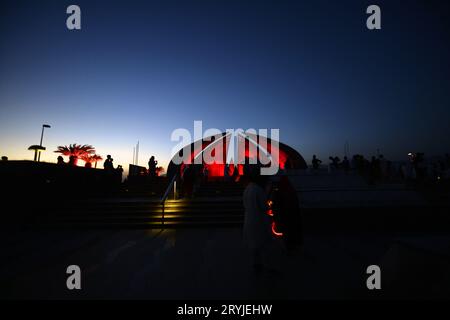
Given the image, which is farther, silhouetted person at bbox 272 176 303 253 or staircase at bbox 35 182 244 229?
staircase at bbox 35 182 244 229

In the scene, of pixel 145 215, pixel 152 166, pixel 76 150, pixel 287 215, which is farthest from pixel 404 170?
pixel 76 150

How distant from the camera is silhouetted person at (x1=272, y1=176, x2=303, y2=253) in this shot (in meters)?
4.10

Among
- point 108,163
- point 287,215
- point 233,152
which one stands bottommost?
point 287,215

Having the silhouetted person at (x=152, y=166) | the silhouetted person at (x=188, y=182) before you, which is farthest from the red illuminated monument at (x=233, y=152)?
the silhouetted person at (x=188, y=182)

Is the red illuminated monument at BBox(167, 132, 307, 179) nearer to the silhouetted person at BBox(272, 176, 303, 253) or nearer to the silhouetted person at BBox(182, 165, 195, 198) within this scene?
the silhouetted person at BBox(182, 165, 195, 198)

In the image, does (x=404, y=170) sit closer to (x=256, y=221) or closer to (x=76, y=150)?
(x=256, y=221)

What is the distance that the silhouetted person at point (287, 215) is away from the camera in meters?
4.10

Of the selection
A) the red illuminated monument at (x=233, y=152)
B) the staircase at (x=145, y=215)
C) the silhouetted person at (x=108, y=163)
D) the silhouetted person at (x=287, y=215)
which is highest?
the red illuminated monument at (x=233, y=152)

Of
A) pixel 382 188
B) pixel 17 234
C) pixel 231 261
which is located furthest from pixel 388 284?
pixel 17 234

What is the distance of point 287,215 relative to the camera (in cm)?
415

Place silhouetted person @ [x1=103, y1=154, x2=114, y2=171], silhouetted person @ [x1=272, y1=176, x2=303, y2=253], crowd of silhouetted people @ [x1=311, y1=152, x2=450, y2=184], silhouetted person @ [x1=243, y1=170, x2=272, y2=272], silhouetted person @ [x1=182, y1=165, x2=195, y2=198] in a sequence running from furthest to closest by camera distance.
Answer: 1. silhouetted person @ [x1=103, y1=154, x2=114, y2=171]
2. crowd of silhouetted people @ [x1=311, y1=152, x2=450, y2=184]
3. silhouetted person @ [x1=182, y1=165, x2=195, y2=198]
4. silhouetted person @ [x1=272, y1=176, x2=303, y2=253]
5. silhouetted person @ [x1=243, y1=170, x2=272, y2=272]

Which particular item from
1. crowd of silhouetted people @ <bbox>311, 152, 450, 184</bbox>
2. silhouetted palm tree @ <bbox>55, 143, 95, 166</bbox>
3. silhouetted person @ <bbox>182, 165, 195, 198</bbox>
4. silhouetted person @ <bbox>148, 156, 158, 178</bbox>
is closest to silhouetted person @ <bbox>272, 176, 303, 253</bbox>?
silhouetted person @ <bbox>182, 165, 195, 198</bbox>

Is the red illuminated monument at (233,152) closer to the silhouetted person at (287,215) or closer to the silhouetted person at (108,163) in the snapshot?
the silhouetted person at (108,163)
